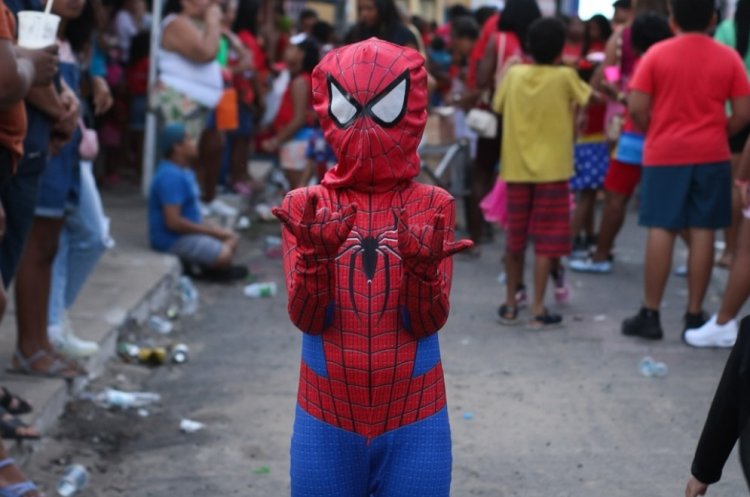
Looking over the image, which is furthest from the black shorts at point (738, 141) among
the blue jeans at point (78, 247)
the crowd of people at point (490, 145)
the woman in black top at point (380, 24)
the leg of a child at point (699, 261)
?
the blue jeans at point (78, 247)

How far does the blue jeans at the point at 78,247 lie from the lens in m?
6.21

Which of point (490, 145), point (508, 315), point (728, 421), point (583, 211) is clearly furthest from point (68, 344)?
point (583, 211)

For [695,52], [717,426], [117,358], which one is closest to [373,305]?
[717,426]

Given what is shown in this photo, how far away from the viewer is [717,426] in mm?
2920

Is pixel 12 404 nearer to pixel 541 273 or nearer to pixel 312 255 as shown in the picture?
pixel 312 255

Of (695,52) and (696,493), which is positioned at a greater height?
(695,52)

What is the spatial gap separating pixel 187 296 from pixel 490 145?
9.50 feet

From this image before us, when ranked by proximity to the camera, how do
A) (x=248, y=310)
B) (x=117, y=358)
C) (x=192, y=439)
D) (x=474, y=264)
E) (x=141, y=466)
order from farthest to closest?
(x=474, y=264) < (x=248, y=310) < (x=117, y=358) < (x=192, y=439) < (x=141, y=466)

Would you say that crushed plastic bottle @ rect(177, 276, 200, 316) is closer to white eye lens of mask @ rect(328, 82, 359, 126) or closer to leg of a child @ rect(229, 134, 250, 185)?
leg of a child @ rect(229, 134, 250, 185)

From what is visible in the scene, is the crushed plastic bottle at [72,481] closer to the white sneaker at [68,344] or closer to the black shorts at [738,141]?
the white sneaker at [68,344]

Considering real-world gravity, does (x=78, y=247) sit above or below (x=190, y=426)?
above

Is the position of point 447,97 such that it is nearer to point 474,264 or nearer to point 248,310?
point 474,264

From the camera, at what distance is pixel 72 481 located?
486cm

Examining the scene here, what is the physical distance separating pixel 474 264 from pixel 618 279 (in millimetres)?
1178
